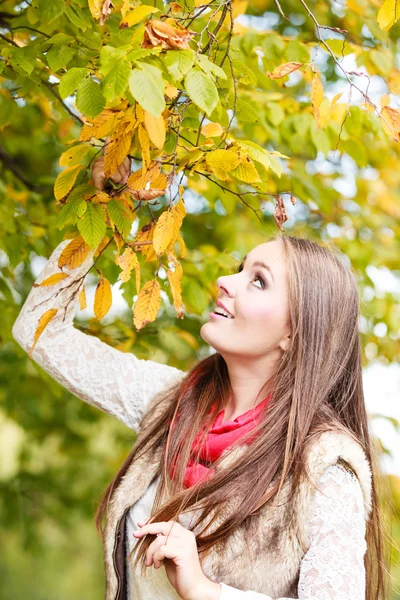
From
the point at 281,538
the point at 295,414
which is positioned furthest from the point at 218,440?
the point at 281,538

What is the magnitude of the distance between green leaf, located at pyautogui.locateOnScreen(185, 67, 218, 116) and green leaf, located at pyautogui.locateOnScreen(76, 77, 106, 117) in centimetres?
22

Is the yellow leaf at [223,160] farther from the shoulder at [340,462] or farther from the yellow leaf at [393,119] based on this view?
the shoulder at [340,462]

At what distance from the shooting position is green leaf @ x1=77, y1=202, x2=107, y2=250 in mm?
1702

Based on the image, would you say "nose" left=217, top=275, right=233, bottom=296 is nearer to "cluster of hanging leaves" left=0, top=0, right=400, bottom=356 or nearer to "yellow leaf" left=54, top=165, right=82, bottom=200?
"cluster of hanging leaves" left=0, top=0, right=400, bottom=356

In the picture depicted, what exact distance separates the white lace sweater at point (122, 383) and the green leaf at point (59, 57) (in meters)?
0.53

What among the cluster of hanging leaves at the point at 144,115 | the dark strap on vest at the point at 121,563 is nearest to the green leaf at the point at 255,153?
the cluster of hanging leaves at the point at 144,115

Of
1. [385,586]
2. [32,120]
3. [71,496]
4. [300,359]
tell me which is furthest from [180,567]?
[71,496]

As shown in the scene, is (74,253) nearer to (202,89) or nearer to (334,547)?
(202,89)

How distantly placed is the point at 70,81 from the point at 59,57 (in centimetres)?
36

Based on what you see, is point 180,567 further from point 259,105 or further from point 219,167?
point 259,105

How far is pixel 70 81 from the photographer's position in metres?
1.49

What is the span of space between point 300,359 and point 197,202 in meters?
2.24

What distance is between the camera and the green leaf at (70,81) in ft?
4.84

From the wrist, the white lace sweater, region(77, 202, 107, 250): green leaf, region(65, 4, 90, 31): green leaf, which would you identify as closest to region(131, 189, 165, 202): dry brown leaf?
region(77, 202, 107, 250): green leaf
